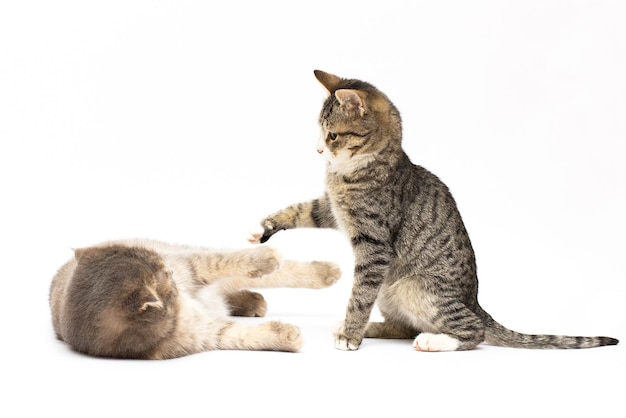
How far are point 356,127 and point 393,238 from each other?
0.77 m

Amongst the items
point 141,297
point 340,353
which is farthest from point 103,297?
point 340,353

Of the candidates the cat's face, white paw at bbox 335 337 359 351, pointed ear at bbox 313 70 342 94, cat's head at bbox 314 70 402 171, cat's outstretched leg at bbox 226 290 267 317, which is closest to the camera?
the cat's face

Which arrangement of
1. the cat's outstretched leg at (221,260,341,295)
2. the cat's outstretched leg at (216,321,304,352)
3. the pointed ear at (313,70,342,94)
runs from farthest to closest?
the cat's outstretched leg at (221,260,341,295) < the pointed ear at (313,70,342,94) < the cat's outstretched leg at (216,321,304,352)

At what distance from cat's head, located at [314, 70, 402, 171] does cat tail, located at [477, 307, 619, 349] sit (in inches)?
54.0

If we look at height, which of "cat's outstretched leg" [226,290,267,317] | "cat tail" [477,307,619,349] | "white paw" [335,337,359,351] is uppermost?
"cat tail" [477,307,619,349]

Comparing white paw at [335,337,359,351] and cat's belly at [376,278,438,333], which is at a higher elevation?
cat's belly at [376,278,438,333]

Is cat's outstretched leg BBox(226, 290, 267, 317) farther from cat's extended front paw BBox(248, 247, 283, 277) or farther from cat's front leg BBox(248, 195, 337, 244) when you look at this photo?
cat's extended front paw BBox(248, 247, 283, 277)

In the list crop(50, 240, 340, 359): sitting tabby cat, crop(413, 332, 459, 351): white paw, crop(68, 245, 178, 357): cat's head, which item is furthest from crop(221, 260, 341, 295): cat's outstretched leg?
crop(68, 245, 178, 357): cat's head

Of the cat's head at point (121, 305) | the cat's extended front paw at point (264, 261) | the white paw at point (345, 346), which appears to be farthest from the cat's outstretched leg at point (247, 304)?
the cat's head at point (121, 305)

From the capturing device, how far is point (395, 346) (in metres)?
4.82

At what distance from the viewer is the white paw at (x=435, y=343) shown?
15.1 feet

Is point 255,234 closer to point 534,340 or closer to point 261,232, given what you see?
point 261,232

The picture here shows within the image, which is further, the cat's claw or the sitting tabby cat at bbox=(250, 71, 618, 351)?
the cat's claw

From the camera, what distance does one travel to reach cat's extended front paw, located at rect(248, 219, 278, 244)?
5168mm
